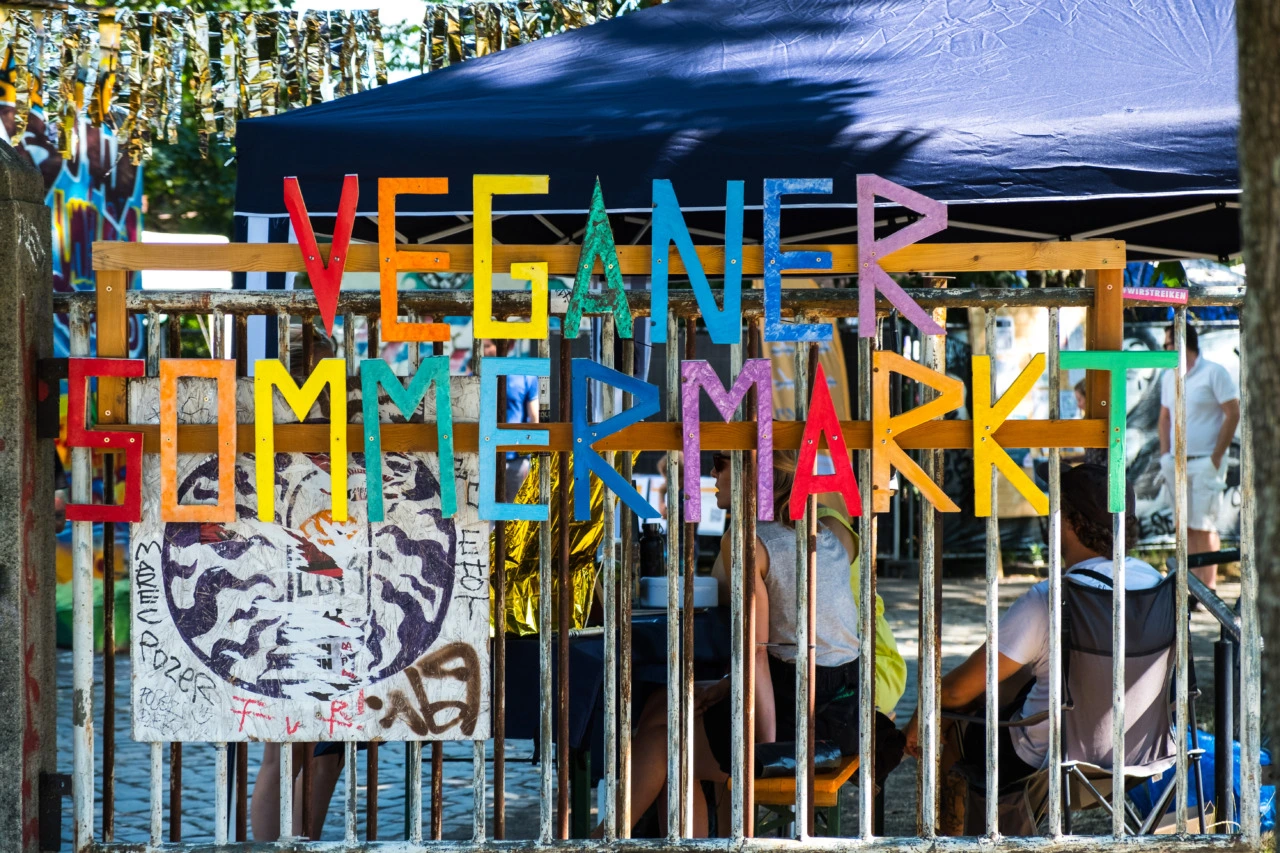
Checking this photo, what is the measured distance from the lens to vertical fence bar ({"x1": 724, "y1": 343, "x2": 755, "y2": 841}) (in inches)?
146

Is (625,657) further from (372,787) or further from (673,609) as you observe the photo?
(372,787)

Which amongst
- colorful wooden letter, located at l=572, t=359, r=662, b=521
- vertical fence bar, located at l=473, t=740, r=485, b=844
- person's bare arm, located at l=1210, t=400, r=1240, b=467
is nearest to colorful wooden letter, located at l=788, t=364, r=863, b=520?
colorful wooden letter, located at l=572, t=359, r=662, b=521

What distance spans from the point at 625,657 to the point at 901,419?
97 centimetres

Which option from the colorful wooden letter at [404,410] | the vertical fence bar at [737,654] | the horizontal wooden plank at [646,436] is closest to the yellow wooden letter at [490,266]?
the colorful wooden letter at [404,410]

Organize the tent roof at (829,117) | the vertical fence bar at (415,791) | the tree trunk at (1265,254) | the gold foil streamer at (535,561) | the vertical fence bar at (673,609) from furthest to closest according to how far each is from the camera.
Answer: the gold foil streamer at (535,561) → the tent roof at (829,117) → the vertical fence bar at (415,791) → the vertical fence bar at (673,609) → the tree trunk at (1265,254)

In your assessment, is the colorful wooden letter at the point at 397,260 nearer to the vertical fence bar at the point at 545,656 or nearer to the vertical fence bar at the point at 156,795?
the vertical fence bar at the point at 545,656

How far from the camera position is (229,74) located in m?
7.55

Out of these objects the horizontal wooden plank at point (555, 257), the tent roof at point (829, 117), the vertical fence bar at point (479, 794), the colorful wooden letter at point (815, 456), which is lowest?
the vertical fence bar at point (479, 794)

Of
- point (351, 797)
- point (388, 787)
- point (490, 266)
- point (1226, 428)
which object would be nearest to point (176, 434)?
point (490, 266)

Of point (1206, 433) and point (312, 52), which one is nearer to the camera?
point (312, 52)

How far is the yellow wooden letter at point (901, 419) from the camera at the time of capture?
362 centimetres

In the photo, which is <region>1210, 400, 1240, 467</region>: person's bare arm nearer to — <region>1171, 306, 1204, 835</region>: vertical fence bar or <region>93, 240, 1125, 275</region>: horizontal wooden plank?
<region>1171, 306, 1204, 835</region>: vertical fence bar

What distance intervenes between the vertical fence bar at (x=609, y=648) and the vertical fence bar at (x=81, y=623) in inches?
54.6

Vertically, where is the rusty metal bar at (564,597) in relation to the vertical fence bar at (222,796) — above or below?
above
